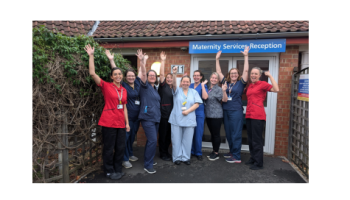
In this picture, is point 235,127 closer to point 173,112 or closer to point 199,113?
point 199,113

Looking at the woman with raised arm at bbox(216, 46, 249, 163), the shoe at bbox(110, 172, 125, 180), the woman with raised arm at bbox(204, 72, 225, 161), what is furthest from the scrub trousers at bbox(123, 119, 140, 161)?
the woman with raised arm at bbox(216, 46, 249, 163)

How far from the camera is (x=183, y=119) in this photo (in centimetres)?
390

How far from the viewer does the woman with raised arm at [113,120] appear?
3.17 meters

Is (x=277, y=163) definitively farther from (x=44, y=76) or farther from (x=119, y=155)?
(x=44, y=76)

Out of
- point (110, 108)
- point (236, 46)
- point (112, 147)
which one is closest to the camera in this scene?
point (110, 108)

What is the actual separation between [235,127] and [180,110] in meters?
1.31

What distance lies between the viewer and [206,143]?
5273 millimetres

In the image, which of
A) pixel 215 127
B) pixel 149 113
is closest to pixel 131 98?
pixel 149 113

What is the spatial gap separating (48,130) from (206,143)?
3753 millimetres

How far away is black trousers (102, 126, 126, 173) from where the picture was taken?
3232 millimetres

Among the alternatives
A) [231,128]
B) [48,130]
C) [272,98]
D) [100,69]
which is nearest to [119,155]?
[48,130]

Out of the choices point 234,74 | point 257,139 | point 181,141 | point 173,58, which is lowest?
point 181,141

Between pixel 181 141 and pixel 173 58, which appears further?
pixel 173 58

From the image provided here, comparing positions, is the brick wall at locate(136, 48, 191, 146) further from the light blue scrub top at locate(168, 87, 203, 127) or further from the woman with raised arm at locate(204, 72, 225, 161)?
the light blue scrub top at locate(168, 87, 203, 127)
